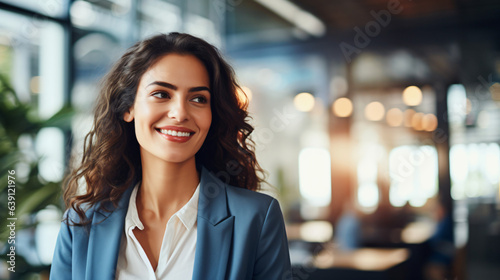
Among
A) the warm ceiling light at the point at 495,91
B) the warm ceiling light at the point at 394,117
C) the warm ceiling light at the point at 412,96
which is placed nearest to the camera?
the warm ceiling light at the point at 495,91

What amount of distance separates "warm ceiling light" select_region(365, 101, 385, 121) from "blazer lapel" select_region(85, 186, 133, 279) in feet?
13.6

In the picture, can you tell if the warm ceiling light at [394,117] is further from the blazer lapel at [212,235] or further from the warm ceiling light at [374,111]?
the blazer lapel at [212,235]

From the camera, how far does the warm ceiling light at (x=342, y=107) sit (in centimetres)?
511

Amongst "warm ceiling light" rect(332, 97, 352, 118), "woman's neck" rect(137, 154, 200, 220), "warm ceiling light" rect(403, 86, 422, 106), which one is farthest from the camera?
"warm ceiling light" rect(332, 97, 352, 118)

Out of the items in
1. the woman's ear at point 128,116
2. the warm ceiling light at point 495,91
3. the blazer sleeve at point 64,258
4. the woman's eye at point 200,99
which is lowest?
the blazer sleeve at point 64,258

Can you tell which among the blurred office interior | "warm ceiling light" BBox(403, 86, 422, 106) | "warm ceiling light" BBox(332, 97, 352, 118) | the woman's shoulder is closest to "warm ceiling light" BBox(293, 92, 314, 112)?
the blurred office interior

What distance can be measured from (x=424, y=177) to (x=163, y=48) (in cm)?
412

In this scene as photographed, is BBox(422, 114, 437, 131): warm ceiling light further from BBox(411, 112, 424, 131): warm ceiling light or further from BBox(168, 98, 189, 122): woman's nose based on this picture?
BBox(168, 98, 189, 122): woman's nose

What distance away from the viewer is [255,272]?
3.99ft

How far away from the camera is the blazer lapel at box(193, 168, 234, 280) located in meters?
1.16

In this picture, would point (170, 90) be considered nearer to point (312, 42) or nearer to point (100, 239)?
point (100, 239)

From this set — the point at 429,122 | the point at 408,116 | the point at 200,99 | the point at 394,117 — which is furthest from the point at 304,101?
the point at 200,99

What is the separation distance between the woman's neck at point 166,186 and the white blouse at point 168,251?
0.12ft

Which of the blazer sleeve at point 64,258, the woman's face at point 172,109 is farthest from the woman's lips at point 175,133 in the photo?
the blazer sleeve at point 64,258
